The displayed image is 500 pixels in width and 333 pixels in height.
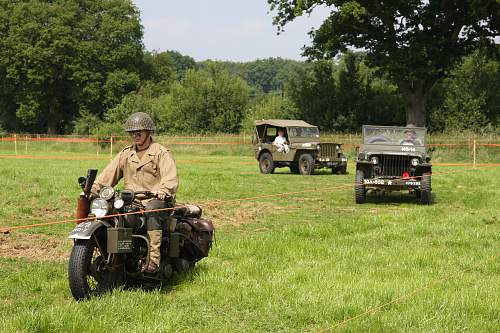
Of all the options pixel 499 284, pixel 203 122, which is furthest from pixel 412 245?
pixel 203 122

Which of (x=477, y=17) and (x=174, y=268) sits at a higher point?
(x=477, y=17)

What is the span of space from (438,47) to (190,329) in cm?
3347

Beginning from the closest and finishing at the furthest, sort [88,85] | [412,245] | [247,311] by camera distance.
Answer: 1. [247,311]
2. [412,245]
3. [88,85]

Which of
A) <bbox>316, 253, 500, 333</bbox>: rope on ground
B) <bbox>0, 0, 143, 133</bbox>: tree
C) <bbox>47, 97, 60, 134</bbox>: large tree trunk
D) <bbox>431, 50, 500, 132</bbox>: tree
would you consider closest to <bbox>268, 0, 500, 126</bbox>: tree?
<bbox>431, 50, 500, 132</bbox>: tree

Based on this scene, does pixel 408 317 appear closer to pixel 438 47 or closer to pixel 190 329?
pixel 190 329

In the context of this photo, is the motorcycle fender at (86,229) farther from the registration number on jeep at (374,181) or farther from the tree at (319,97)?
the tree at (319,97)

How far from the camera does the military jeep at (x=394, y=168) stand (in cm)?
1390

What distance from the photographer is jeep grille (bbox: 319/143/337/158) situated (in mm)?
23750

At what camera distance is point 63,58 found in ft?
208

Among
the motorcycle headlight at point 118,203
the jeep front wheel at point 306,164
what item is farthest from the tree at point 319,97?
the motorcycle headlight at point 118,203

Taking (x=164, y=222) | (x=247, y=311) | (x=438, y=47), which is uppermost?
(x=438, y=47)

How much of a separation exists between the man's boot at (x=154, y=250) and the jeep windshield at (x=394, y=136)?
10301 mm

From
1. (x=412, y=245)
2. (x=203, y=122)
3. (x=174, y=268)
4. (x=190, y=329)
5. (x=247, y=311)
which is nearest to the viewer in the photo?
(x=190, y=329)

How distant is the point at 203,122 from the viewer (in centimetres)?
5731
